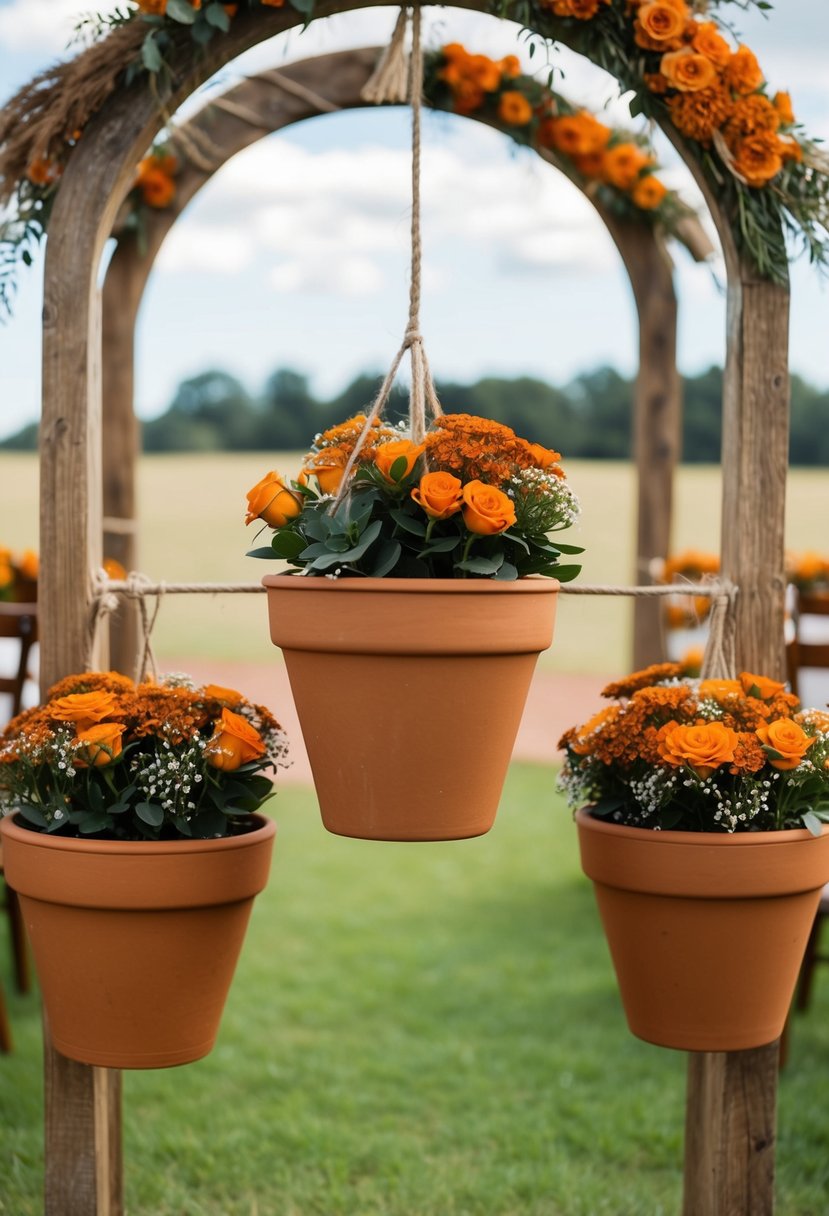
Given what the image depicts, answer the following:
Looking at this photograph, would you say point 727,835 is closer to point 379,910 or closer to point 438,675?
point 438,675

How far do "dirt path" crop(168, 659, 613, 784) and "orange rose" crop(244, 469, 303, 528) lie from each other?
5292mm

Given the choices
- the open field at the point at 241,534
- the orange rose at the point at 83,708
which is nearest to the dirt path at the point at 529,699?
the open field at the point at 241,534

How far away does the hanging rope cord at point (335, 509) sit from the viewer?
1544mm

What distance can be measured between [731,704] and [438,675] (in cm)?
50

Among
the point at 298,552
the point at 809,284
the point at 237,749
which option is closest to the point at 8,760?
the point at 237,749

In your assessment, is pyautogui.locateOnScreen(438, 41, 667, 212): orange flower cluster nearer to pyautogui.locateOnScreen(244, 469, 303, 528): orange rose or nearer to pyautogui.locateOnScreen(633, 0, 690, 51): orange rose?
pyautogui.locateOnScreen(633, 0, 690, 51): orange rose

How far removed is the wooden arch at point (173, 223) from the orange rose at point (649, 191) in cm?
9

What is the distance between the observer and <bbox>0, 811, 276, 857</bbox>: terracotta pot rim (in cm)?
154

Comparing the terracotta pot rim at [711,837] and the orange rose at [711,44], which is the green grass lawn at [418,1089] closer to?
the terracotta pot rim at [711,837]

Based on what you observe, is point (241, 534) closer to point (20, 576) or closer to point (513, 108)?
point (20, 576)

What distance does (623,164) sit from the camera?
9.98ft

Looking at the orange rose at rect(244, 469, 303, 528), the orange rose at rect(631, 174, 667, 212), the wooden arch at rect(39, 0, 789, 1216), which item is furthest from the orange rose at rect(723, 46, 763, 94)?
the orange rose at rect(631, 174, 667, 212)

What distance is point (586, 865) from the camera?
1734 mm

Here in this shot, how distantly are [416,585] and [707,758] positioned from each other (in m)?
0.48
